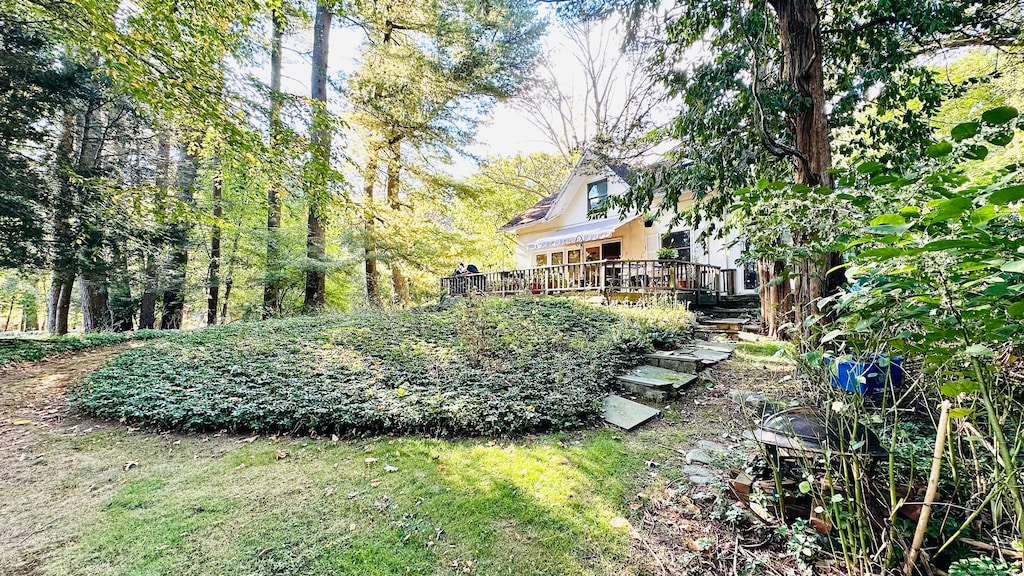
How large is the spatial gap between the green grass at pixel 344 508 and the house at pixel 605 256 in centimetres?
484

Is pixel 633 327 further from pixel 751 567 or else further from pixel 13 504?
pixel 13 504

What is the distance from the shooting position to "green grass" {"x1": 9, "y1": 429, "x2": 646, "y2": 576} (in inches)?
75.3

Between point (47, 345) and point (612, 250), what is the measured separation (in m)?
14.4

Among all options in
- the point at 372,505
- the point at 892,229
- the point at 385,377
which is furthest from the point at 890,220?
the point at 385,377

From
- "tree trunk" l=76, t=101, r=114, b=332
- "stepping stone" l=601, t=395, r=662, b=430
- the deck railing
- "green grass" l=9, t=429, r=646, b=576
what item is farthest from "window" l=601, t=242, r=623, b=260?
"tree trunk" l=76, t=101, r=114, b=332

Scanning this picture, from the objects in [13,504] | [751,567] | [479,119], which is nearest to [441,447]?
[751,567]

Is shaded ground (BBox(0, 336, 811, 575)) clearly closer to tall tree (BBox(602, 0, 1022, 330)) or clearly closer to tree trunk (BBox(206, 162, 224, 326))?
tall tree (BBox(602, 0, 1022, 330))

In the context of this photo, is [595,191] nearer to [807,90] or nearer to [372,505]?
[807,90]

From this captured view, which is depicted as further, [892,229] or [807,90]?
[807,90]

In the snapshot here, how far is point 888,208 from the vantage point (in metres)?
1.42

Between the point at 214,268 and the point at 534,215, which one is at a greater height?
the point at 534,215

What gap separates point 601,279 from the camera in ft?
31.1

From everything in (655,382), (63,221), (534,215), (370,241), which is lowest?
(655,382)

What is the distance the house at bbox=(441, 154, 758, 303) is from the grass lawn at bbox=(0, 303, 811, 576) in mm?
4699
